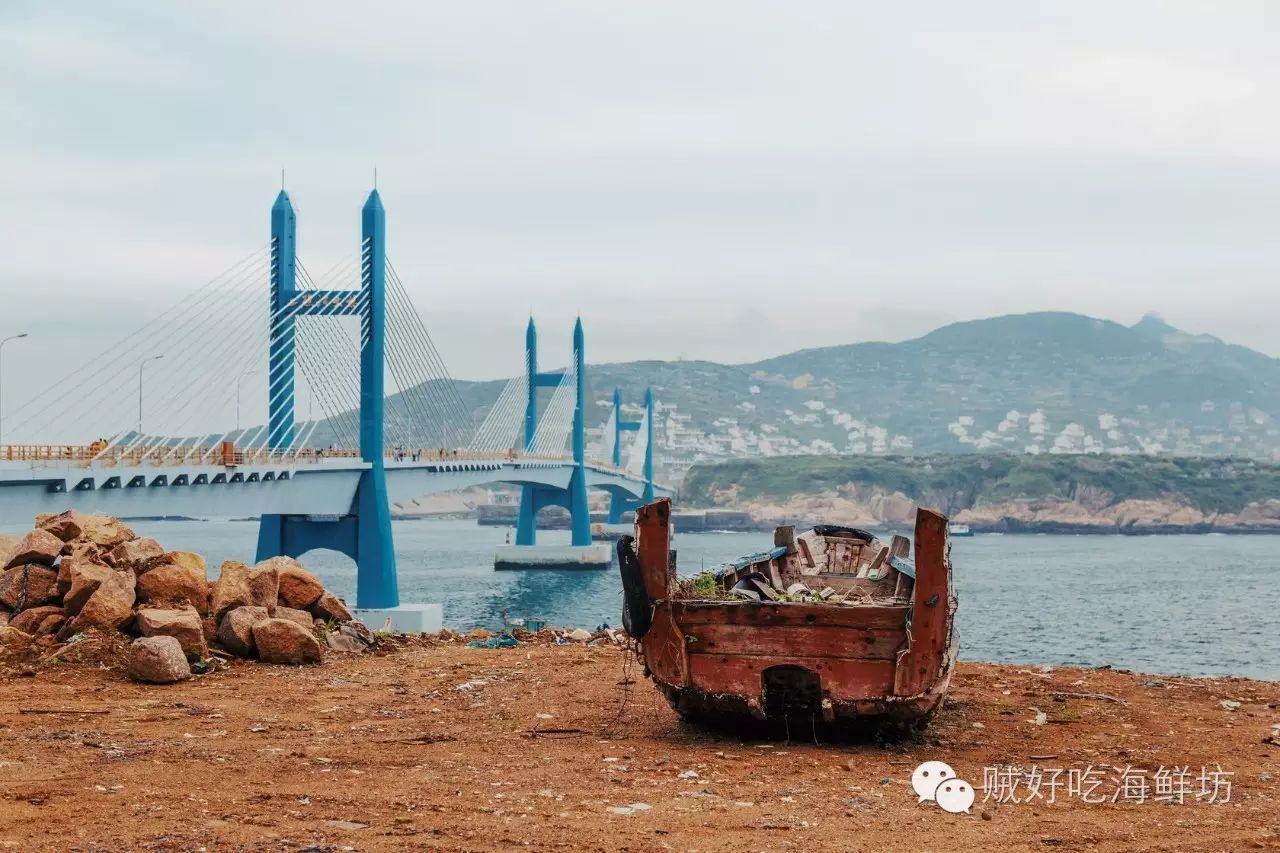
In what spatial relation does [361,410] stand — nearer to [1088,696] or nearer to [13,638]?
[13,638]

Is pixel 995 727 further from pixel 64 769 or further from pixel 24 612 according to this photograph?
pixel 24 612

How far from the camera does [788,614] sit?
1152 cm

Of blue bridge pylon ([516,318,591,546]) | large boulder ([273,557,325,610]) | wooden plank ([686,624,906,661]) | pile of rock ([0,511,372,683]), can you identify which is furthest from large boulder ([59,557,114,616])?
blue bridge pylon ([516,318,591,546])

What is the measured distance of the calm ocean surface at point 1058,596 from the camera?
41.9m

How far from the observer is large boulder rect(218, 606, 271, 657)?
51.5ft

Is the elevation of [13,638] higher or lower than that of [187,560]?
lower

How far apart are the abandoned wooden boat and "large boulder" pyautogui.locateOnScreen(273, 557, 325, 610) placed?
6484mm

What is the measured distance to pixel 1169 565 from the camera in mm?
94312

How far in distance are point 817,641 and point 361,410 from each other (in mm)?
34672

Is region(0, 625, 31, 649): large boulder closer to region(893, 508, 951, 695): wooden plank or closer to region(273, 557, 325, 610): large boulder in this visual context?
region(273, 557, 325, 610): large boulder

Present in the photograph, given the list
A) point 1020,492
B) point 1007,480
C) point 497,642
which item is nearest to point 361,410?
point 497,642

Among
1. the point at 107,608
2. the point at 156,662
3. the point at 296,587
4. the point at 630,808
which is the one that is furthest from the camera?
the point at 296,587

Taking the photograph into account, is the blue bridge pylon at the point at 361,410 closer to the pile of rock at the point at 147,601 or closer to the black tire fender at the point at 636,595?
the pile of rock at the point at 147,601

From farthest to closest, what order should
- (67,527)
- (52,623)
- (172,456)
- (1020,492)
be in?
(1020,492), (172,456), (67,527), (52,623)
